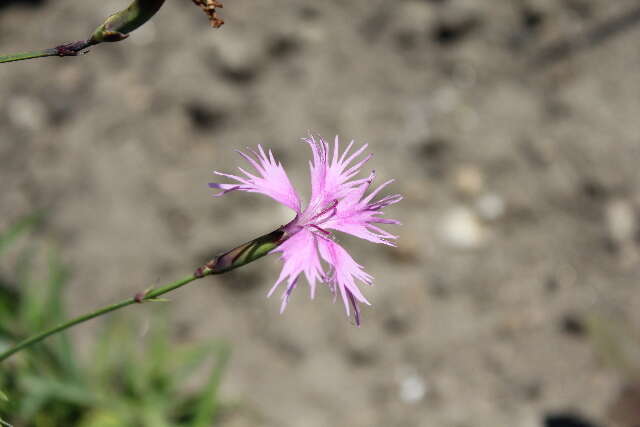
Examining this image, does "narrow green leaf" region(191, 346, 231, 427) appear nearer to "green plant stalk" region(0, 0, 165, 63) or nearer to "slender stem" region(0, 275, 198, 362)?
"slender stem" region(0, 275, 198, 362)

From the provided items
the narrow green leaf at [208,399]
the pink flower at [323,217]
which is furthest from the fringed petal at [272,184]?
the narrow green leaf at [208,399]

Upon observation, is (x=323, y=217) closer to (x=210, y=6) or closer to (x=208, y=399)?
(x=210, y=6)

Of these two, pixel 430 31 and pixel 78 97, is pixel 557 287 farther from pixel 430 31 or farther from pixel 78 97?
pixel 78 97

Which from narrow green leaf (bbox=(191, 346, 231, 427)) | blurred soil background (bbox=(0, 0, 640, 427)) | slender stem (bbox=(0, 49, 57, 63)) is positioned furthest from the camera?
blurred soil background (bbox=(0, 0, 640, 427))

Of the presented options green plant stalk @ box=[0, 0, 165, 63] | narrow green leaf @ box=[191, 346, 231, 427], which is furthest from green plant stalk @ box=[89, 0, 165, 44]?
narrow green leaf @ box=[191, 346, 231, 427]

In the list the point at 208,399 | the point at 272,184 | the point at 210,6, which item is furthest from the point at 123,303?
the point at 208,399

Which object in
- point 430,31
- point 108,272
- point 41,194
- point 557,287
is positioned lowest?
point 557,287

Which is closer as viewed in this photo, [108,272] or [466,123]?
[108,272]

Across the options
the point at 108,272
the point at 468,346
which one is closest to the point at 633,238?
the point at 468,346
